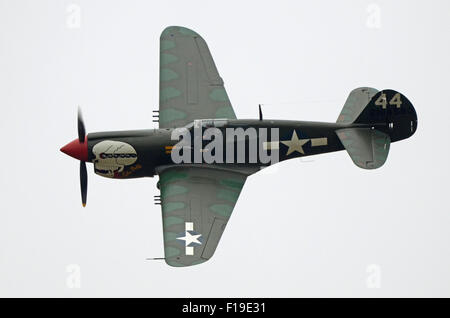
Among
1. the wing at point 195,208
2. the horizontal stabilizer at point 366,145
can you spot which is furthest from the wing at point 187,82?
the horizontal stabilizer at point 366,145

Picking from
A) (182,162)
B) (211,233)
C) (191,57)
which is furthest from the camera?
(191,57)

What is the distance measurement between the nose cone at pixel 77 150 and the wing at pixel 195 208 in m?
2.08

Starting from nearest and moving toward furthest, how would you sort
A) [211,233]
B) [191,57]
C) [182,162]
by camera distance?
[211,233]
[182,162]
[191,57]

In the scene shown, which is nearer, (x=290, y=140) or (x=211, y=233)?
(x=211, y=233)

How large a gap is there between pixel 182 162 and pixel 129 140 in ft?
4.92

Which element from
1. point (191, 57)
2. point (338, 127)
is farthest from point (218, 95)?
point (338, 127)

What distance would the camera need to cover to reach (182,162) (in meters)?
24.9

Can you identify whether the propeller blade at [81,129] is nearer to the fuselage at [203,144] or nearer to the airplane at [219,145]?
the airplane at [219,145]

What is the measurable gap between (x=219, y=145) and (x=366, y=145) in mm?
3823

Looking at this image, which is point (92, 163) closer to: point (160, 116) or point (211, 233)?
point (160, 116)

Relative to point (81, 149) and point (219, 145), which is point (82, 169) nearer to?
point (81, 149)

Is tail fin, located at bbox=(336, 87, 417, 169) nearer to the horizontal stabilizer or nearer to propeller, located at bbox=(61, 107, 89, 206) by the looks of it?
the horizontal stabilizer

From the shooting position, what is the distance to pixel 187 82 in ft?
86.4

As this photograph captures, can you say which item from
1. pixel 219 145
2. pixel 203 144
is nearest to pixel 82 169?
pixel 203 144
